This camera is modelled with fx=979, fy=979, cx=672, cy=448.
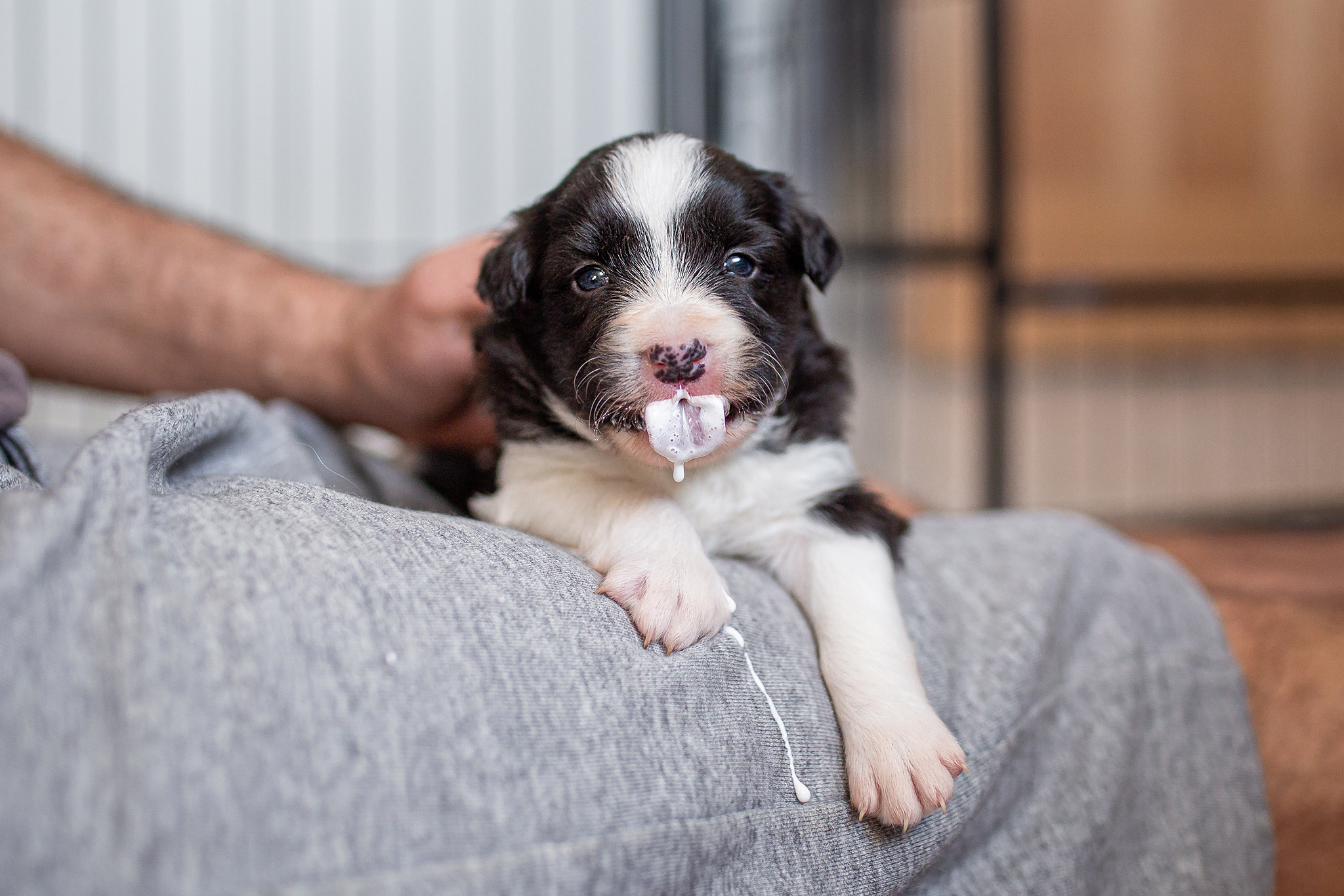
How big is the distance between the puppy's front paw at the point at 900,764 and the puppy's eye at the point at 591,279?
2.27 feet

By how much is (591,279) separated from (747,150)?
358cm

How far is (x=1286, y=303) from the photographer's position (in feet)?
12.9

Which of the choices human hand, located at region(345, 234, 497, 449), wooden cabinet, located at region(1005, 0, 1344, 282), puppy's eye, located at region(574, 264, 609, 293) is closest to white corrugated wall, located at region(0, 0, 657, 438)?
human hand, located at region(345, 234, 497, 449)

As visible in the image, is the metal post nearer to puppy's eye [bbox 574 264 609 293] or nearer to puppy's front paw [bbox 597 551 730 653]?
puppy's eye [bbox 574 264 609 293]

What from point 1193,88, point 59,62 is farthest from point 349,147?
point 1193,88

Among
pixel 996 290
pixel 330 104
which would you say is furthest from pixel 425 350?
pixel 330 104

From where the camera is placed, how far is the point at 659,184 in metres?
1.39

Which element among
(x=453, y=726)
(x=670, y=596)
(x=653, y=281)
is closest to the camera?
(x=453, y=726)

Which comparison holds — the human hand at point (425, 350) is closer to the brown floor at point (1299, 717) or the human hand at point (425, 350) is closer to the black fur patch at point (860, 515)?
the black fur patch at point (860, 515)

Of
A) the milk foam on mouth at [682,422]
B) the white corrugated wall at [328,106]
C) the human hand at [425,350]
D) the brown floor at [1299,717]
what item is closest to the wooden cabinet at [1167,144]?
the white corrugated wall at [328,106]

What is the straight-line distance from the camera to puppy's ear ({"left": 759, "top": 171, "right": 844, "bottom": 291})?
4.93 feet

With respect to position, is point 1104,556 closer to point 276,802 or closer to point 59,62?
point 276,802

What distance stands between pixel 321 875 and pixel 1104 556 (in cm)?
131

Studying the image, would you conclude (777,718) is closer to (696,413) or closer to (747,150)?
(696,413)
